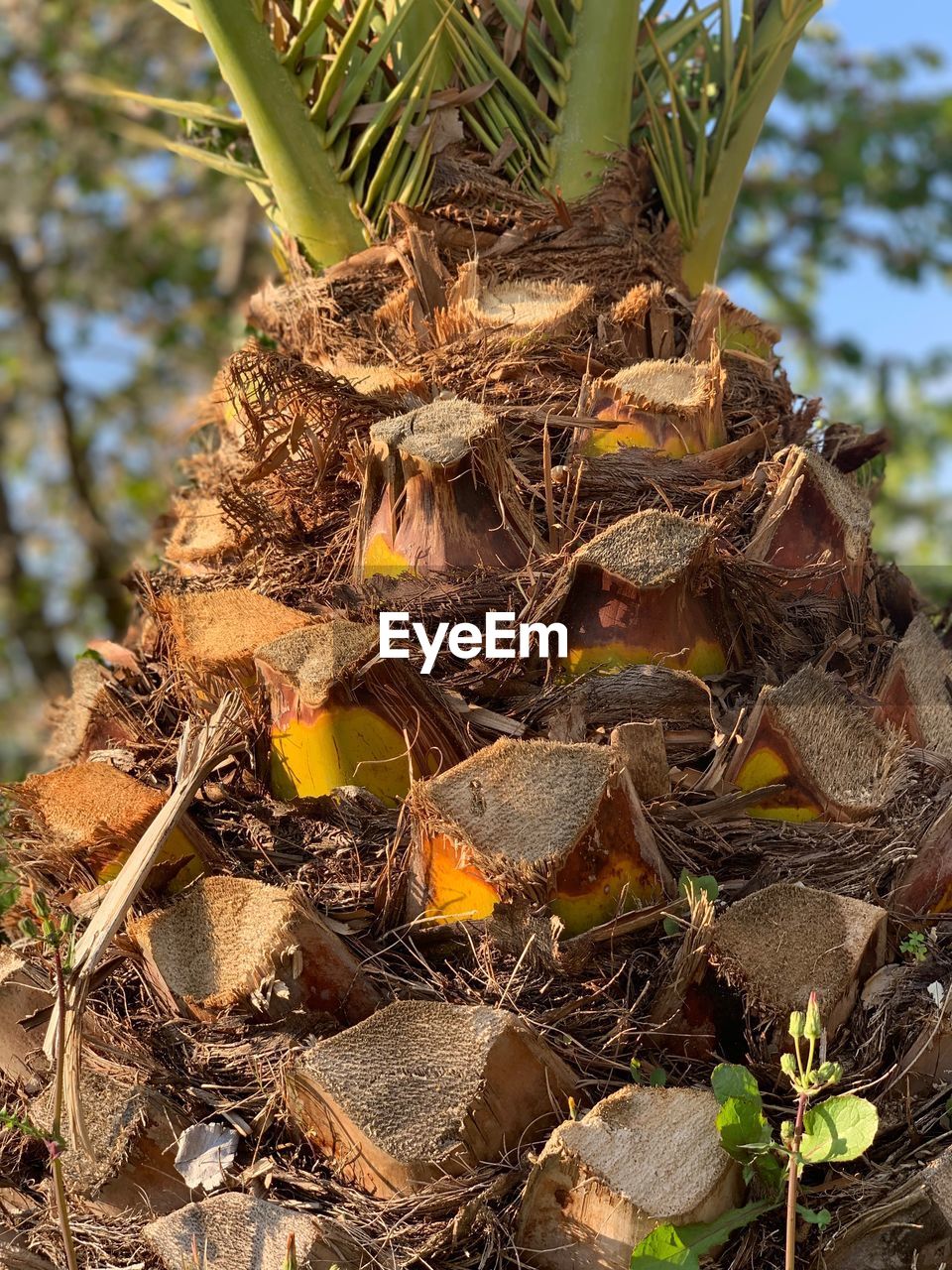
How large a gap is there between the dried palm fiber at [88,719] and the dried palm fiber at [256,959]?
46cm

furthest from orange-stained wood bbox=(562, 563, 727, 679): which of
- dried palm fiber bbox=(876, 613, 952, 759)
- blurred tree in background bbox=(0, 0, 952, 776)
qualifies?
blurred tree in background bbox=(0, 0, 952, 776)

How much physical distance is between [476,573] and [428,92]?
3.01 feet

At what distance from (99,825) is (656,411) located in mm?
998

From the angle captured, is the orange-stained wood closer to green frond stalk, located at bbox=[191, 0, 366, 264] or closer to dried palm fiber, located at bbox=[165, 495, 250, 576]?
dried palm fiber, located at bbox=[165, 495, 250, 576]

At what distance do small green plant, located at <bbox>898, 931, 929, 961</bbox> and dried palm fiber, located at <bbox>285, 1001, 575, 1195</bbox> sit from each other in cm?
48

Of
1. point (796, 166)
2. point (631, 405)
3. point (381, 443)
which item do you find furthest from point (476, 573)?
point (796, 166)

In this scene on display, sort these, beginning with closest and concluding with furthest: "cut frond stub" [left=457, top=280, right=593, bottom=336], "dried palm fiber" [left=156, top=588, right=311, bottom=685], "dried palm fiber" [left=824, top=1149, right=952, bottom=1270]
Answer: "dried palm fiber" [left=824, top=1149, right=952, bottom=1270] → "dried palm fiber" [left=156, top=588, right=311, bottom=685] → "cut frond stub" [left=457, top=280, right=593, bottom=336]

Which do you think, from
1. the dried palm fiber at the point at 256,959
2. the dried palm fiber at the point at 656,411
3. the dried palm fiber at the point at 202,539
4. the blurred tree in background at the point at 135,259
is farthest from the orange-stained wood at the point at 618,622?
the blurred tree in background at the point at 135,259

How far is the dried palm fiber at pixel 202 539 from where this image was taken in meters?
2.05

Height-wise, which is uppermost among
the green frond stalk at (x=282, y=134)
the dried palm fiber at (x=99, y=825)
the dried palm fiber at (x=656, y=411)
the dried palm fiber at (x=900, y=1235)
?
the green frond stalk at (x=282, y=134)

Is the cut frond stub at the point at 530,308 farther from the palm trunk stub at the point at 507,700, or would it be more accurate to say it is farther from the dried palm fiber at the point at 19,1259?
the dried palm fiber at the point at 19,1259

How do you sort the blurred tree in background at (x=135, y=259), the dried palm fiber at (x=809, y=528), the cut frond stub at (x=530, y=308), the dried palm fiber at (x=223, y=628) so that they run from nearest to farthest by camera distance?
the dried palm fiber at (x=223, y=628), the dried palm fiber at (x=809, y=528), the cut frond stub at (x=530, y=308), the blurred tree in background at (x=135, y=259)

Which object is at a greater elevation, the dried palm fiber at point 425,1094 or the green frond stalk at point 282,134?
the green frond stalk at point 282,134

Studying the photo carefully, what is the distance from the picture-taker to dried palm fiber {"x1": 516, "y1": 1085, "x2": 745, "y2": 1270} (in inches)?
52.8
